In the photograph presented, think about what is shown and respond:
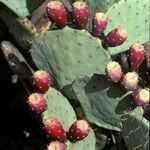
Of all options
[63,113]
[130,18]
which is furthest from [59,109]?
[130,18]

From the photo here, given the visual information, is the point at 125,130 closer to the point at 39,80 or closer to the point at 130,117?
the point at 130,117

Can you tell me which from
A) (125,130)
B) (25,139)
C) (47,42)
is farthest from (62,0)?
(25,139)

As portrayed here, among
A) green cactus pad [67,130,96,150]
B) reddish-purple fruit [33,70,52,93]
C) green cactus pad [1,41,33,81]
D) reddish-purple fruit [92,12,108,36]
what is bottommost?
green cactus pad [67,130,96,150]

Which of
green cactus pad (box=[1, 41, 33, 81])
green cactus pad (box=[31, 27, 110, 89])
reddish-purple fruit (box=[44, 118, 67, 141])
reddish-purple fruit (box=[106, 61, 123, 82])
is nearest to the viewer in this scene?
reddish-purple fruit (box=[106, 61, 123, 82])

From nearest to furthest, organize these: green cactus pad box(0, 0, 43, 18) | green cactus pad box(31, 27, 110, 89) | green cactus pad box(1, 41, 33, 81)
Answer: green cactus pad box(31, 27, 110, 89), green cactus pad box(0, 0, 43, 18), green cactus pad box(1, 41, 33, 81)

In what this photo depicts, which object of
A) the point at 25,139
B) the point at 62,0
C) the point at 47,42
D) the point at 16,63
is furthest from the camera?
the point at 25,139

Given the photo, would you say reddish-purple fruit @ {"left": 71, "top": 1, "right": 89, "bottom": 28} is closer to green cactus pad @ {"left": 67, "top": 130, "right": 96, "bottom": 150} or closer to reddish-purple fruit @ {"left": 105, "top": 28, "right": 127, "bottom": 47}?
reddish-purple fruit @ {"left": 105, "top": 28, "right": 127, "bottom": 47}

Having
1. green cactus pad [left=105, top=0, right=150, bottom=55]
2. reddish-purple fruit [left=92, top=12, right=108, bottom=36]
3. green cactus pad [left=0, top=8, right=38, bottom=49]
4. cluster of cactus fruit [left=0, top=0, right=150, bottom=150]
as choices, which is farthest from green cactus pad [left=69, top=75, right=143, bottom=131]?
green cactus pad [left=0, top=8, right=38, bottom=49]
